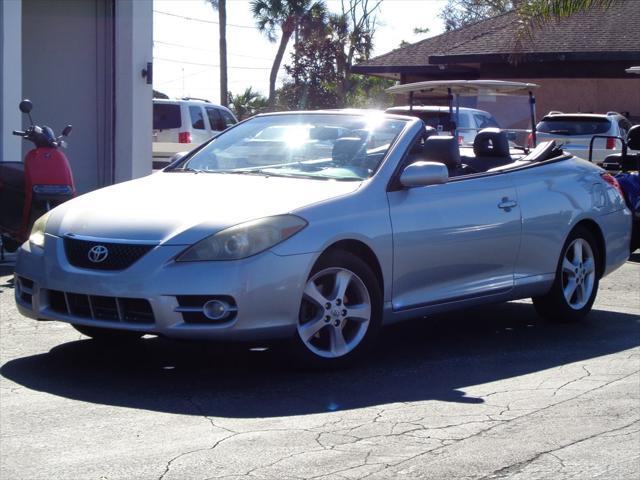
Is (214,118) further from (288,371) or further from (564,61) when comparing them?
(288,371)

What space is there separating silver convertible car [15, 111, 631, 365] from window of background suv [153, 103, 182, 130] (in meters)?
15.5

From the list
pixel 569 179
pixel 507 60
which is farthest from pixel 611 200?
pixel 507 60

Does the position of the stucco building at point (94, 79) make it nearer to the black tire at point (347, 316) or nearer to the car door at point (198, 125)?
the car door at point (198, 125)

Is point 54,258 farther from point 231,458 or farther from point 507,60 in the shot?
point 507,60

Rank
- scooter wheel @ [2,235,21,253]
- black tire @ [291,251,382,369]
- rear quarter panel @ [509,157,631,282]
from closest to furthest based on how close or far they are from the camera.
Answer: black tire @ [291,251,382,369]
rear quarter panel @ [509,157,631,282]
scooter wheel @ [2,235,21,253]

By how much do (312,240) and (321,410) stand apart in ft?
3.26

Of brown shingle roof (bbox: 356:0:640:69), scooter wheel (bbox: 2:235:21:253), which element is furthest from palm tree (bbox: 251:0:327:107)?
scooter wheel (bbox: 2:235:21:253)

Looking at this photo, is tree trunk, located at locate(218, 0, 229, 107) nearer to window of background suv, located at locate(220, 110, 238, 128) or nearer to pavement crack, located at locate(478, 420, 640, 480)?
window of background suv, located at locate(220, 110, 238, 128)

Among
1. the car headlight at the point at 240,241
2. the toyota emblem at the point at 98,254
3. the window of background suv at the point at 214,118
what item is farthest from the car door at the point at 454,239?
the window of background suv at the point at 214,118

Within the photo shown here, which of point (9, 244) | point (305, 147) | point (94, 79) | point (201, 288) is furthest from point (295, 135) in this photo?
point (94, 79)

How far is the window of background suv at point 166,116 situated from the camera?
918 inches

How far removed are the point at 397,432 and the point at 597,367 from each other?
2166 millimetres

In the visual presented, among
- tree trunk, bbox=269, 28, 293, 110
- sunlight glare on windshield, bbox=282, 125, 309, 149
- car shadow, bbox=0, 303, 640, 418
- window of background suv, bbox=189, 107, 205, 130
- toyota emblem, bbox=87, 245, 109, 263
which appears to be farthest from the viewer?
tree trunk, bbox=269, 28, 293, 110

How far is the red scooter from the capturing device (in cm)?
991
